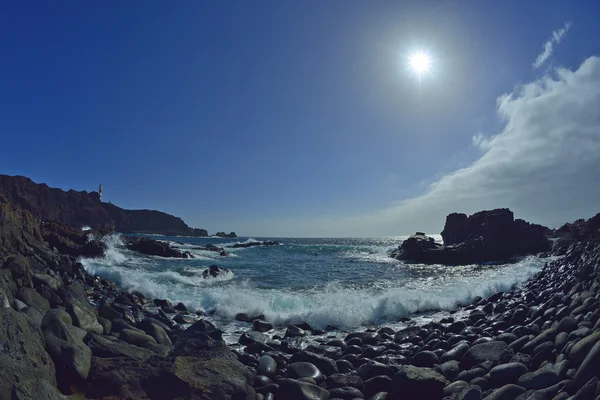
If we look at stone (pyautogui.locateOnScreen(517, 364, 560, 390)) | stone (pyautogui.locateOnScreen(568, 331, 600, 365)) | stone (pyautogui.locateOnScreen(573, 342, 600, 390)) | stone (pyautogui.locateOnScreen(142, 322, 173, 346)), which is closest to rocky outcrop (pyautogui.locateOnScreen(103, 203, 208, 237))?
stone (pyautogui.locateOnScreen(142, 322, 173, 346))

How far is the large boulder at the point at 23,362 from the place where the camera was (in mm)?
3135

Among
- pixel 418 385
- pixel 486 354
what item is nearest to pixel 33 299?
pixel 418 385

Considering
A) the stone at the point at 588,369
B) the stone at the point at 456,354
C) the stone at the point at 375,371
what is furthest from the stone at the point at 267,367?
the stone at the point at 588,369

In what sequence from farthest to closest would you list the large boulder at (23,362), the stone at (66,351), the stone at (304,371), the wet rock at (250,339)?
the wet rock at (250,339), the stone at (304,371), the stone at (66,351), the large boulder at (23,362)

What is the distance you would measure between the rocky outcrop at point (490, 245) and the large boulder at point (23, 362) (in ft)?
117

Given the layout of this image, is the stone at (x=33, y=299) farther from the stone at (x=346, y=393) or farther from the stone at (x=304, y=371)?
the stone at (x=346, y=393)

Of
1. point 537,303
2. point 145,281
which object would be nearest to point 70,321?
point 145,281

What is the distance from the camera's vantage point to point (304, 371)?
5.78 metres

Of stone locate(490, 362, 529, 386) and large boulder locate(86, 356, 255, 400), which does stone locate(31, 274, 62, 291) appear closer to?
large boulder locate(86, 356, 255, 400)

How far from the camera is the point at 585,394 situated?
3338mm

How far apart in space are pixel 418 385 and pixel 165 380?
3.61m

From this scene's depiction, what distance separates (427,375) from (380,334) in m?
3.63

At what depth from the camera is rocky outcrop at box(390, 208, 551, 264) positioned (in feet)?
113

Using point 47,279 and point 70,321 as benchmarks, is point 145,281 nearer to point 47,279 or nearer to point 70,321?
point 47,279
